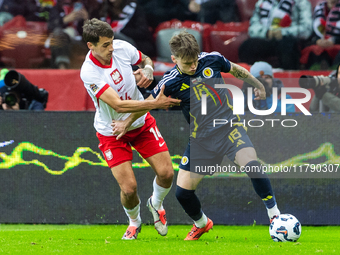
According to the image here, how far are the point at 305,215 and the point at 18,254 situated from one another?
3.75m

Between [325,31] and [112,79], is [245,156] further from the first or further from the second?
[325,31]

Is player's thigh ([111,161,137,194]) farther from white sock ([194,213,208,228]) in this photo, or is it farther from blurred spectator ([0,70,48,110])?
blurred spectator ([0,70,48,110])

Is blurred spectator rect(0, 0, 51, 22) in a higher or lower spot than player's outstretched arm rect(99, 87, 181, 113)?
lower

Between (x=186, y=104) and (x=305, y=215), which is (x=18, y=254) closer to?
(x=186, y=104)

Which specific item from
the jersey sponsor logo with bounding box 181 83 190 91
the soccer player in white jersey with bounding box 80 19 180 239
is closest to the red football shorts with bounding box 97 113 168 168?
the soccer player in white jersey with bounding box 80 19 180 239

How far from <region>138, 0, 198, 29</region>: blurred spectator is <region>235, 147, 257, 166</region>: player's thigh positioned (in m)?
4.33

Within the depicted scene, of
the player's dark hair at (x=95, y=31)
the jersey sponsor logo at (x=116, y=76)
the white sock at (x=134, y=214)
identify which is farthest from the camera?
the white sock at (x=134, y=214)

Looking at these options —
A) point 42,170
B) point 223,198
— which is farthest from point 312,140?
point 42,170

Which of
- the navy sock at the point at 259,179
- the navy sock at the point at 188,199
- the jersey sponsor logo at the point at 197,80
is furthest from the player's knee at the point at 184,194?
the jersey sponsor logo at the point at 197,80

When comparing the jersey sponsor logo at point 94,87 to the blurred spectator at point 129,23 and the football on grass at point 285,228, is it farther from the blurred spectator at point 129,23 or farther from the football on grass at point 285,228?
the blurred spectator at point 129,23

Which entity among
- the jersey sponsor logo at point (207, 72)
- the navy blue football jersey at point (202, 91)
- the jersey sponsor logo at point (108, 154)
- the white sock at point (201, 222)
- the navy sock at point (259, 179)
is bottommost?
the white sock at point (201, 222)

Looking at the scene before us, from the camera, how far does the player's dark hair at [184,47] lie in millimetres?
4375

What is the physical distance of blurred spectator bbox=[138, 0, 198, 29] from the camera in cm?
838

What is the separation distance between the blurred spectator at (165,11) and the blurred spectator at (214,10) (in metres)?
0.06
